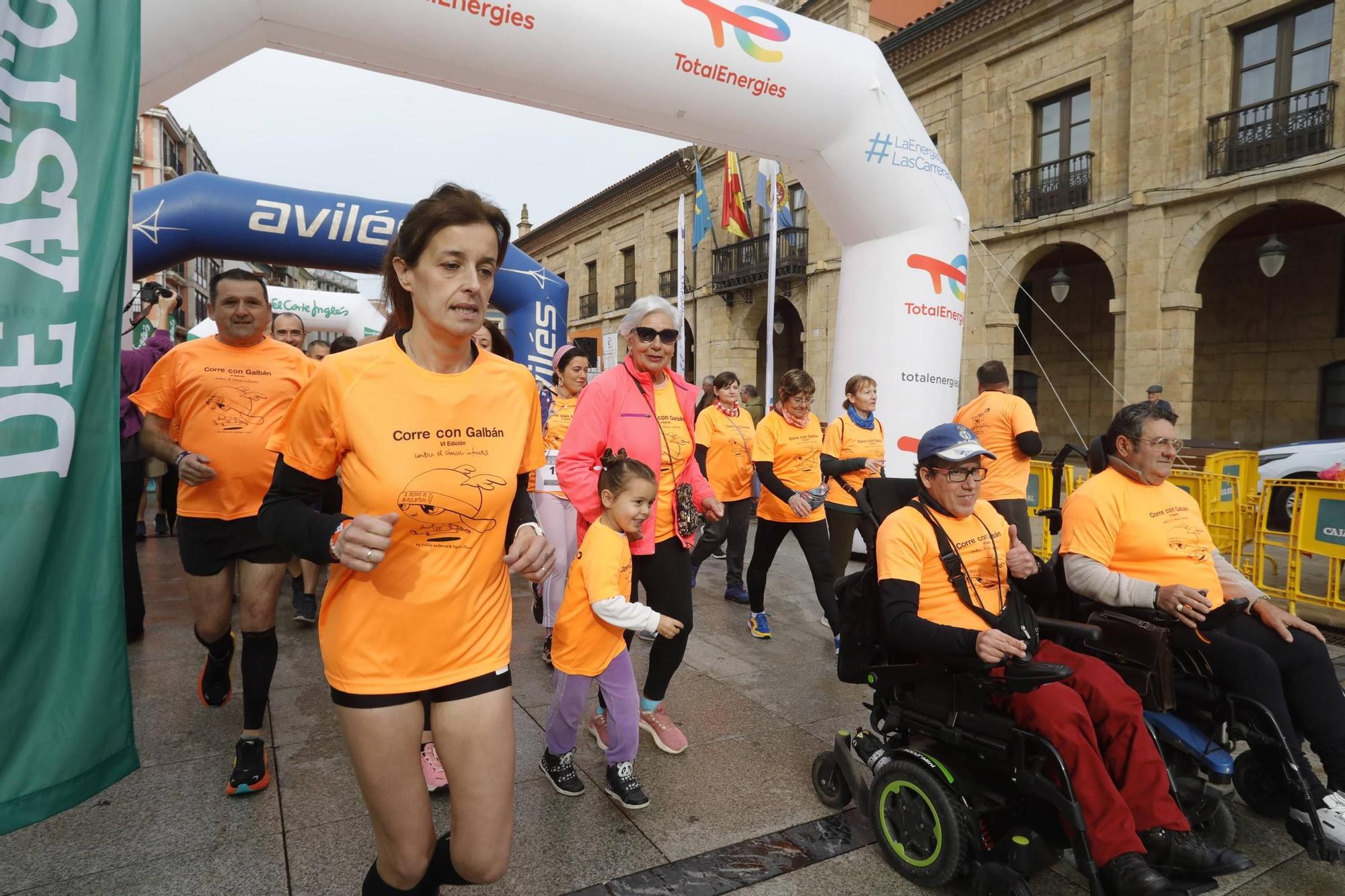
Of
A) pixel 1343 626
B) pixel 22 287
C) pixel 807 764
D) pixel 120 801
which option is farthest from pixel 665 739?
pixel 1343 626

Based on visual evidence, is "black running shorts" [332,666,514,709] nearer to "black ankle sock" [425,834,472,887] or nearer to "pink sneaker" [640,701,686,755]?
"black ankle sock" [425,834,472,887]

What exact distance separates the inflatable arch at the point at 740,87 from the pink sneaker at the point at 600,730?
405 cm

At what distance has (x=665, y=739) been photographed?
352 centimetres

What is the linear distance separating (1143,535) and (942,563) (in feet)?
3.43

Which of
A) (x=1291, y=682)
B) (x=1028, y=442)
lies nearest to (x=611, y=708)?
(x=1291, y=682)

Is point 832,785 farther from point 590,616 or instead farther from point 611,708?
point 590,616

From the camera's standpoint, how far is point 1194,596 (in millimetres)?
2855

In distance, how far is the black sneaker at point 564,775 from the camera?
3.09 metres

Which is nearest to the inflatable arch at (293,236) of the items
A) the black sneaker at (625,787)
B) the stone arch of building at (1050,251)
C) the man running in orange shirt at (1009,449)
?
the man running in orange shirt at (1009,449)

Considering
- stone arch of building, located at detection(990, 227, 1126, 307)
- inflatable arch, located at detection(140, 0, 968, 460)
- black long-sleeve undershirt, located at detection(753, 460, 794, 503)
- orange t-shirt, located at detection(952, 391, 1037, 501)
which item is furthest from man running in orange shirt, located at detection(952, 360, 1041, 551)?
stone arch of building, located at detection(990, 227, 1126, 307)

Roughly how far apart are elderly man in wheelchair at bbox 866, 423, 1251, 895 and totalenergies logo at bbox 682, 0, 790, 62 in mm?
4255

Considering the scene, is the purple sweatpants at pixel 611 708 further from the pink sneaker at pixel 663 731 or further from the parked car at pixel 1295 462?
the parked car at pixel 1295 462

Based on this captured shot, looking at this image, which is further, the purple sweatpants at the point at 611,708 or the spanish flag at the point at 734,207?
the spanish flag at the point at 734,207

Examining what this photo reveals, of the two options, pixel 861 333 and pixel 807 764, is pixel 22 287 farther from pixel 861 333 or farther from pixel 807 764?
pixel 861 333
